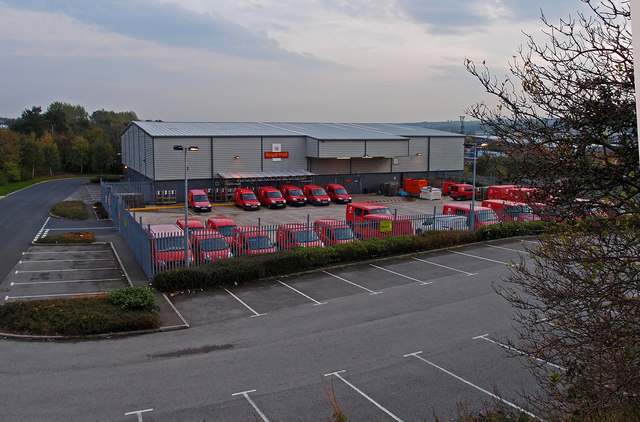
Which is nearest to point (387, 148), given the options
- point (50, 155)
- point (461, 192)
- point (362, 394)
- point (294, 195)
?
point (461, 192)

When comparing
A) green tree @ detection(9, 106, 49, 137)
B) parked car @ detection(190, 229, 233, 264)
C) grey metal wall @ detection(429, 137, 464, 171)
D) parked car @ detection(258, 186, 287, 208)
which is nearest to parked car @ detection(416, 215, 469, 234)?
parked car @ detection(190, 229, 233, 264)

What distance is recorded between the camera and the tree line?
6512cm

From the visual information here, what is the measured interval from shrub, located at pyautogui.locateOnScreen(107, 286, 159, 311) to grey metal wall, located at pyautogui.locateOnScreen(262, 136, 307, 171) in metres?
29.9

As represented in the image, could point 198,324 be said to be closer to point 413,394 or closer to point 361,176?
point 413,394

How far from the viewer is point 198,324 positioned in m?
13.8

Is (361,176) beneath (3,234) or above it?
above

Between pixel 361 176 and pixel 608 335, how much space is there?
43280mm

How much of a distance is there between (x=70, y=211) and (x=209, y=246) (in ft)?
71.3

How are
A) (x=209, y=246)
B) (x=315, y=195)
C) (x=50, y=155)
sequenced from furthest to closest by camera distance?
(x=50, y=155), (x=315, y=195), (x=209, y=246)

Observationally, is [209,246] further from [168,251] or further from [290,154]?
[290,154]

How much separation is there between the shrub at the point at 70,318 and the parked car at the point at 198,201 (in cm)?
2257

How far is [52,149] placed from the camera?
253 ft

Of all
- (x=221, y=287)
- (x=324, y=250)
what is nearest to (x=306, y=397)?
(x=221, y=287)

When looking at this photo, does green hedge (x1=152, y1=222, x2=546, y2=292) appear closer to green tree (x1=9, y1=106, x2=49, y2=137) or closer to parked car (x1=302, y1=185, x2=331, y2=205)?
parked car (x1=302, y1=185, x2=331, y2=205)
